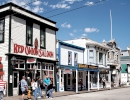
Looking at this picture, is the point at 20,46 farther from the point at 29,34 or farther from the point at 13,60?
the point at 29,34

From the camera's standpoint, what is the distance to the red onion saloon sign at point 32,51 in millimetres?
20578

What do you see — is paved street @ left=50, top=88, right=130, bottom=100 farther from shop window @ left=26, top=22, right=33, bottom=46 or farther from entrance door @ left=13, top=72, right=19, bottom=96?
shop window @ left=26, top=22, right=33, bottom=46

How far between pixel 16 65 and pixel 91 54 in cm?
1582

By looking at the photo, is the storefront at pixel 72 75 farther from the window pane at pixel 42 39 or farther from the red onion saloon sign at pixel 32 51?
the window pane at pixel 42 39

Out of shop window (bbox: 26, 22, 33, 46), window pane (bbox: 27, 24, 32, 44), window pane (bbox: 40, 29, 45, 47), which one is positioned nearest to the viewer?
shop window (bbox: 26, 22, 33, 46)

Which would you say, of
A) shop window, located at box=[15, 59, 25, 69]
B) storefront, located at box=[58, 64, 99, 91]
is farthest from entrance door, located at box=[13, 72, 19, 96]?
storefront, located at box=[58, 64, 99, 91]

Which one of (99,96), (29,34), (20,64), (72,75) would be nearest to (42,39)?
(29,34)

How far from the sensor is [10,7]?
66.6 ft

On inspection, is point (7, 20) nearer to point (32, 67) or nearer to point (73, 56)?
point (32, 67)

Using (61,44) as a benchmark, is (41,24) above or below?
above

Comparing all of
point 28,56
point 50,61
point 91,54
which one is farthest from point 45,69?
point 91,54

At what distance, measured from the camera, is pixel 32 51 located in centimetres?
2234

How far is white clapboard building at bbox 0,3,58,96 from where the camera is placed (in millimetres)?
19734

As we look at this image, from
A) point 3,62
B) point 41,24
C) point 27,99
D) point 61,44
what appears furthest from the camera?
point 61,44
